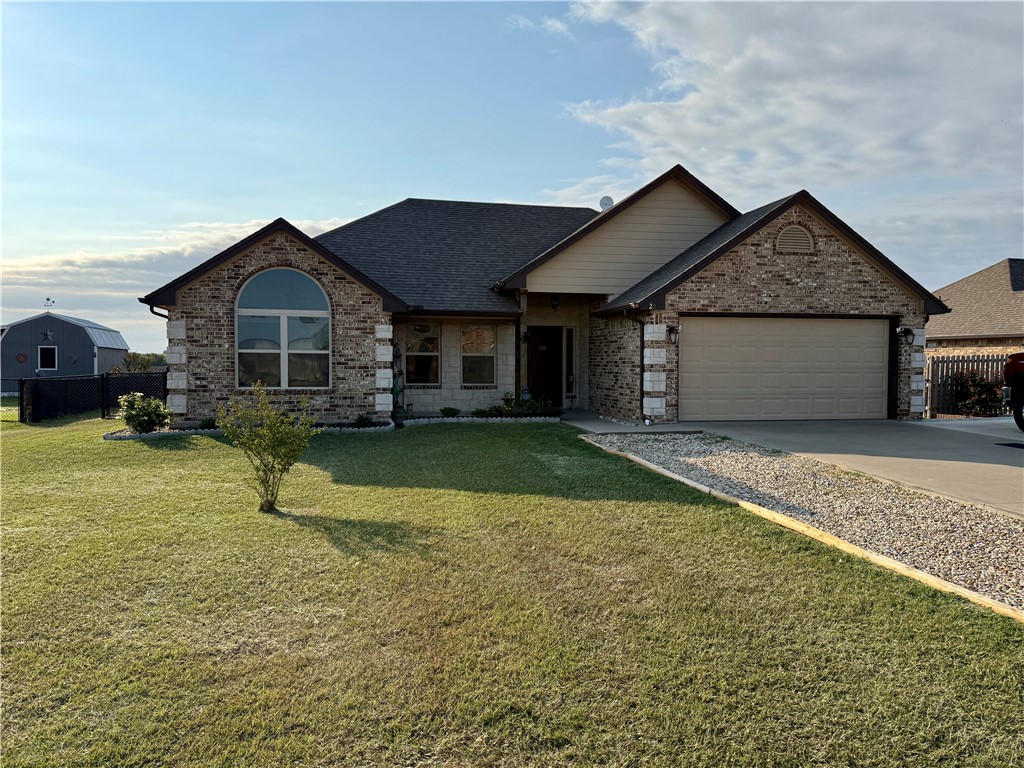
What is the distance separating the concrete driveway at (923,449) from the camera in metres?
8.46

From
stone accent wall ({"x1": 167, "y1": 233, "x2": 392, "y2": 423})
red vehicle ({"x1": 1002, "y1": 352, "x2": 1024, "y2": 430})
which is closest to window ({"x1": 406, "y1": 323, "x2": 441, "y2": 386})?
stone accent wall ({"x1": 167, "y1": 233, "x2": 392, "y2": 423})

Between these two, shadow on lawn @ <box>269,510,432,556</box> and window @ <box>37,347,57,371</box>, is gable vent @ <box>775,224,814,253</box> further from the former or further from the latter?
window @ <box>37,347,57,371</box>

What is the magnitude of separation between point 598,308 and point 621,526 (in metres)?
11.6

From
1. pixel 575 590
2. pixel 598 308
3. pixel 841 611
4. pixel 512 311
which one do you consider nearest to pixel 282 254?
pixel 512 311

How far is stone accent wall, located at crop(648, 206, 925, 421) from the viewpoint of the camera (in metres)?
14.8

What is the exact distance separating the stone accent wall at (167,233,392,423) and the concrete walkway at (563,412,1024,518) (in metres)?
4.87

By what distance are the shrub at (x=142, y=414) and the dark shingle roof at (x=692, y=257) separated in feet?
33.5

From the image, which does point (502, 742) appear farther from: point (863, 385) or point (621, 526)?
point (863, 385)

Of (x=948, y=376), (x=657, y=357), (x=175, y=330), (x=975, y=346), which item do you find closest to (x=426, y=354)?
(x=175, y=330)

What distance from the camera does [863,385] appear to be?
1590 cm

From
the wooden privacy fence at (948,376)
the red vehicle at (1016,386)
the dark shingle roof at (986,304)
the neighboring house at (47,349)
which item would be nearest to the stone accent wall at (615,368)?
the red vehicle at (1016,386)

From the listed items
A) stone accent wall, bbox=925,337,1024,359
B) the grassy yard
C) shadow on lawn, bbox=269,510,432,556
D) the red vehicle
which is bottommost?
the grassy yard

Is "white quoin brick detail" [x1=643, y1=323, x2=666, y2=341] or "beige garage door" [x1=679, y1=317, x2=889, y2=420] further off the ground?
"white quoin brick detail" [x1=643, y1=323, x2=666, y2=341]

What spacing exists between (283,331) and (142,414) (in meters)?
3.21
